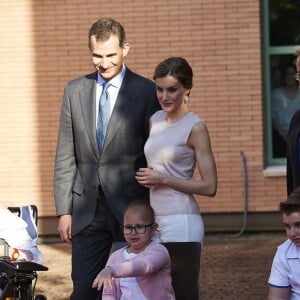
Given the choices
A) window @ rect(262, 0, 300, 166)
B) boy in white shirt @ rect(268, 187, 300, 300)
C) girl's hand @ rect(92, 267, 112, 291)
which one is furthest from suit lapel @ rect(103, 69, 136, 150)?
window @ rect(262, 0, 300, 166)

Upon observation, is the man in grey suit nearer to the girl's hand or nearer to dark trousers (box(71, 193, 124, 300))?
dark trousers (box(71, 193, 124, 300))

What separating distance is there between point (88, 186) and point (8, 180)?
290 inches

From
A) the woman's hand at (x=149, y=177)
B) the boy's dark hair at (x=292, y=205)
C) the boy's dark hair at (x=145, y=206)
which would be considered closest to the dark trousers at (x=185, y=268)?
the boy's dark hair at (x=145, y=206)

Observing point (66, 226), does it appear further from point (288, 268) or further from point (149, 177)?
point (288, 268)

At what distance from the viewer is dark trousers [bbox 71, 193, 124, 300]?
671cm

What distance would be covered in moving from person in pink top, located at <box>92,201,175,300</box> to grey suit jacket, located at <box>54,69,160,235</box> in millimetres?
366

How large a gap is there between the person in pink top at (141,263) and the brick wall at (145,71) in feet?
24.1

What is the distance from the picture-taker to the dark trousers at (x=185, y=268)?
6.28 metres

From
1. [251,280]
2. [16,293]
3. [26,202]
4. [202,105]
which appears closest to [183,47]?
[202,105]

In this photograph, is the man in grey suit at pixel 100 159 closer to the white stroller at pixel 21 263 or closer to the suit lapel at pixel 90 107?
the suit lapel at pixel 90 107

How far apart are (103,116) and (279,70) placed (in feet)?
24.5

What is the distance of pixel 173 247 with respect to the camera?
6.30 m

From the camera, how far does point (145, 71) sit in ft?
44.8

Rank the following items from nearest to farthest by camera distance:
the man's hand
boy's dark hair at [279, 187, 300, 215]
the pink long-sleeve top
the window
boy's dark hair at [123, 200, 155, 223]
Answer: boy's dark hair at [279, 187, 300, 215]
the pink long-sleeve top
boy's dark hair at [123, 200, 155, 223]
the man's hand
the window
